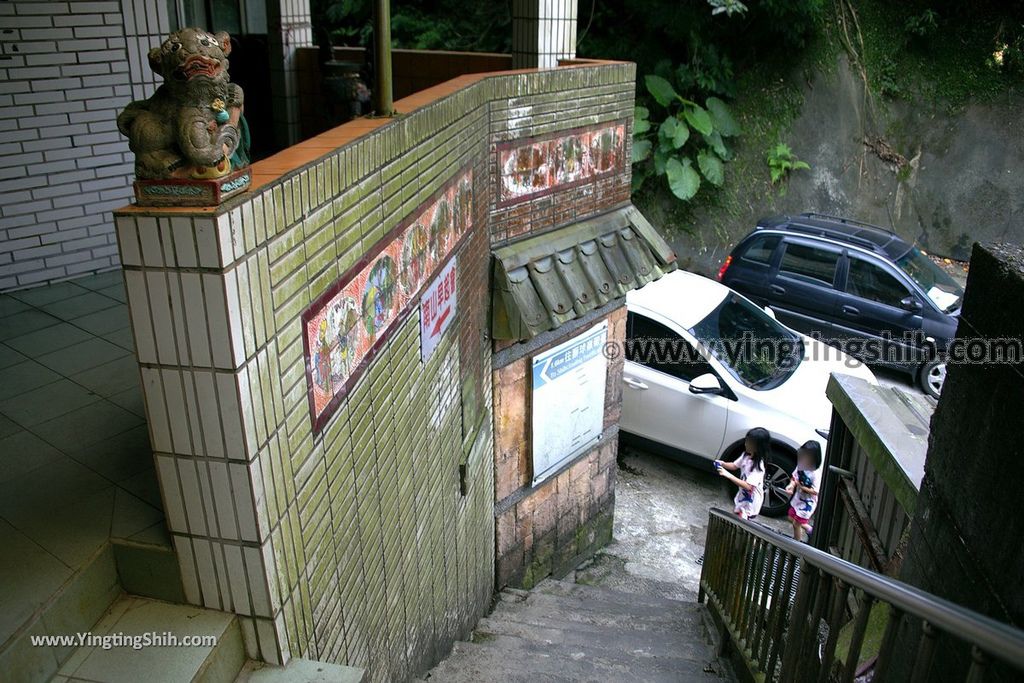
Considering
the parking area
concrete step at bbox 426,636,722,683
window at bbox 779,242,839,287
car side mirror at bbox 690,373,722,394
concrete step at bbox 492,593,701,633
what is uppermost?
window at bbox 779,242,839,287

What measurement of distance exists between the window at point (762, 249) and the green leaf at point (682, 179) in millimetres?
2847

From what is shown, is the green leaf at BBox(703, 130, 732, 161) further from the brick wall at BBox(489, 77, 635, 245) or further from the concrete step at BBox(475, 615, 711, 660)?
the concrete step at BBox(475, 615, 711, 660)

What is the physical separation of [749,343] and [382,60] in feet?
21.1

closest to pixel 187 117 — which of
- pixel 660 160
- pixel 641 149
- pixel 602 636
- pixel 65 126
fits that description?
pixel 65 126

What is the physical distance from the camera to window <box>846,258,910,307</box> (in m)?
10.8

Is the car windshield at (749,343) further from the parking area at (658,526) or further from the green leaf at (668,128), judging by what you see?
the green leaf at (668,128)

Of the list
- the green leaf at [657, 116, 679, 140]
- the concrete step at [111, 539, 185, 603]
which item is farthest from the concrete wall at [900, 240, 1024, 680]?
the green leaf at [657, 116, 679, 140]

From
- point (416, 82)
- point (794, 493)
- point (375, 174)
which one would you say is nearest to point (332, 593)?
point (375, 174)

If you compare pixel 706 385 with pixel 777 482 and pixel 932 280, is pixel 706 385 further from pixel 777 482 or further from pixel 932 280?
pixel 932 280

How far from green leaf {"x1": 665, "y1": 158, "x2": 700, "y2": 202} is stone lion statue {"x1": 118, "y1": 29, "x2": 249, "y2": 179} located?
1246cm

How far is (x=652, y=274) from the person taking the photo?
6.89m

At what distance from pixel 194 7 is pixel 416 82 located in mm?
2171

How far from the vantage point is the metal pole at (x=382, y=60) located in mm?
3844

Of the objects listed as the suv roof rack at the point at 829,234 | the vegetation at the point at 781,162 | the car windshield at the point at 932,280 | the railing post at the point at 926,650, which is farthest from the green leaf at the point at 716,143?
the railing post at the point at 926,650
